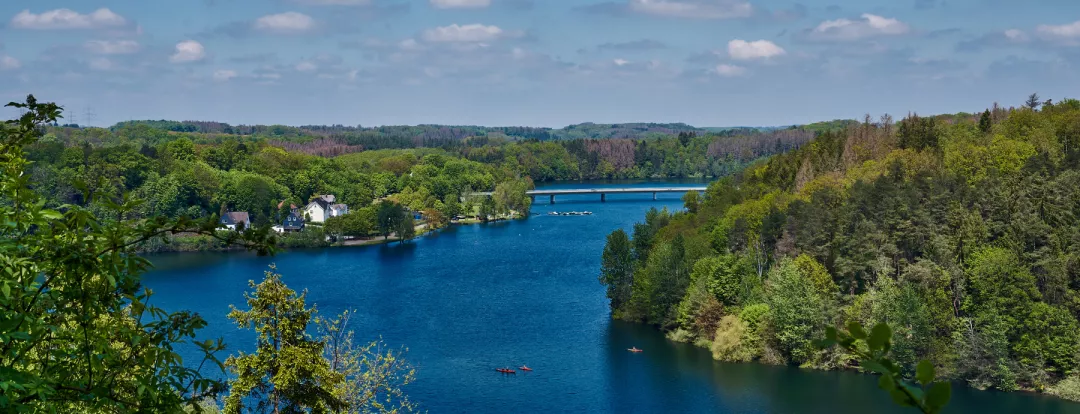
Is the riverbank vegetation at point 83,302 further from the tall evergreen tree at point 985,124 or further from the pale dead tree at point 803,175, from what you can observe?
the tall evergreen tree at point 985,124

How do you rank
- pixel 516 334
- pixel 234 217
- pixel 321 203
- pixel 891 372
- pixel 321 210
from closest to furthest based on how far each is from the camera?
pixel 891 372, pixel 516 334, pixel 234 217, pixel 321 210, pixel 321 203

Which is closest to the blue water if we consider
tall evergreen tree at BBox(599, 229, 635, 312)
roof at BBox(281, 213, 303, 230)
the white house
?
tall evergreen tree at BBox(599, 229, 635, 312)

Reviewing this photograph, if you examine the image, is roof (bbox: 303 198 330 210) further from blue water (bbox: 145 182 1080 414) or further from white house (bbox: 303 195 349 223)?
blue water (bbox: 145 182 1080 414)

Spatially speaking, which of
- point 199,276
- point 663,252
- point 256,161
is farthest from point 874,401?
point 256,161

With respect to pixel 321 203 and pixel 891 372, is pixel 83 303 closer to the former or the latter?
pixel 891 372

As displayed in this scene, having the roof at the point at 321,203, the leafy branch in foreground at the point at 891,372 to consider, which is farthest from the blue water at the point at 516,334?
the leafy branch in foreground at the point at 891,372

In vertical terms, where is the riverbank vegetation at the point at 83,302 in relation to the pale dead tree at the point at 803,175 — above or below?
above

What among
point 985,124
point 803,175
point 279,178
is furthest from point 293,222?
point 985,124
